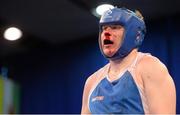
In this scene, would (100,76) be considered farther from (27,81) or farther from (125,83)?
(27,81)

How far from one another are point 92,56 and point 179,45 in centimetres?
87

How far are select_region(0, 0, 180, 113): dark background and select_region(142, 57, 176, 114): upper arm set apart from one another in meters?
2.22

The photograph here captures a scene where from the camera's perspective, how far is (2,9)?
396cm

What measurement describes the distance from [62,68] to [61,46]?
238 millimetres

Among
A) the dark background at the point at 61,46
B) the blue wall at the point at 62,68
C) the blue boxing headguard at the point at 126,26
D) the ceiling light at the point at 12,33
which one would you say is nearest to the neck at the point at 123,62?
the blue boxing headguard at the point at 126,26

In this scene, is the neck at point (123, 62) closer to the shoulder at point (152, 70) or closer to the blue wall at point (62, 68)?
the shoulder at point (152, 70)

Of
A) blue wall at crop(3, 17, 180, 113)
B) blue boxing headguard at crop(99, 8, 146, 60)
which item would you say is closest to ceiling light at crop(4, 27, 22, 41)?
blue wall at crop(3, 17, 180, 113)

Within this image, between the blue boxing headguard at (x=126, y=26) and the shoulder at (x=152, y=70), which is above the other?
the blue boxing headguard at (x=126, y=26)

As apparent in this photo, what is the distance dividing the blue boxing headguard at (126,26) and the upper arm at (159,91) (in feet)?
0.44

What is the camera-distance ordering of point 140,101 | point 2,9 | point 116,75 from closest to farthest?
point 140,101, point 116,75, point 2,9

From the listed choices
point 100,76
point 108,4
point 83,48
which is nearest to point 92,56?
point 83,48

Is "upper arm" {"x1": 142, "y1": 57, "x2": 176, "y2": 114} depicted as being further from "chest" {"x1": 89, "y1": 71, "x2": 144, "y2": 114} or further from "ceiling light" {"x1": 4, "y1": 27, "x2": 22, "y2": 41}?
"ceiling light" {"x1": 4, "y1": 27, "x2": 22, "y2": 41}

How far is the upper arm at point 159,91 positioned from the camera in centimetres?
143

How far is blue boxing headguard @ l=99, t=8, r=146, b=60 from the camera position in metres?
1.56
